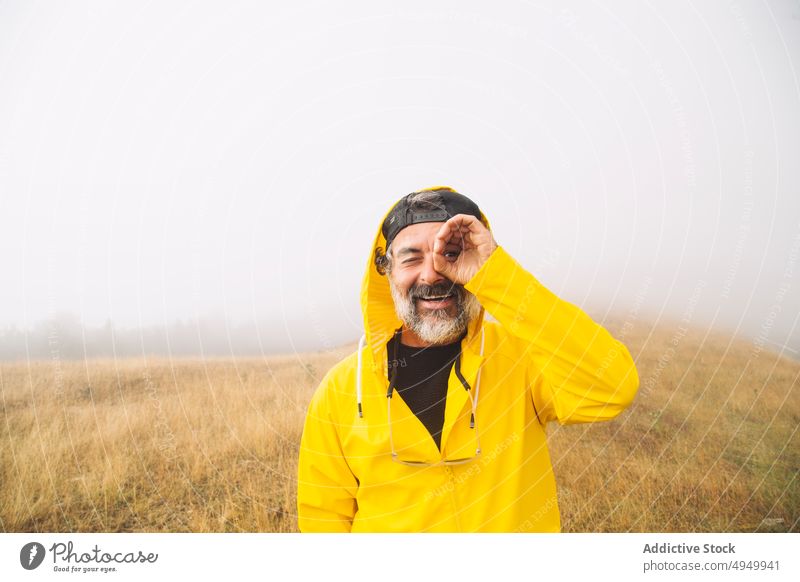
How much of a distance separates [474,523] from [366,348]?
31.2 inches

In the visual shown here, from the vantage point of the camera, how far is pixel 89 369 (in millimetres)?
2609

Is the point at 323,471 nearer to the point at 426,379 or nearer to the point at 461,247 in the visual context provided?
the point at 426,379

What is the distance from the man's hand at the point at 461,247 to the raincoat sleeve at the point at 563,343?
0.19 feet

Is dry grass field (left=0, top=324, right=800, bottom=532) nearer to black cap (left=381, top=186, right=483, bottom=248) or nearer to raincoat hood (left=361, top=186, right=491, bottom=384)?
raincoat hood (left=361, top=186, right=491, bottom=384)

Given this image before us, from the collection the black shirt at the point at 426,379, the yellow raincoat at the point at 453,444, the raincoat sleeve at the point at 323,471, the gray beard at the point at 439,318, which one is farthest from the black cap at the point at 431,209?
the raincoat sleeve at the point at 323,471

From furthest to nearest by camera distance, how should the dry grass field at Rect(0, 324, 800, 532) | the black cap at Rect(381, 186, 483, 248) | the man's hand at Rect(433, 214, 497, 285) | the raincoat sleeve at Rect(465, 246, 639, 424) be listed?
1. the dry grass field at Rect(0, 324, 800, 532)
2. the black cap at Rect(381, 186, 483, 248)
3. the man's hand at Rect(433, 214, 497, 285)
4. the raincoat sleeve at Rect(465, 246, 639, 424)

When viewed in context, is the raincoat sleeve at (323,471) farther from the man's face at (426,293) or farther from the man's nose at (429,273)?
the man's nose at (429,273)

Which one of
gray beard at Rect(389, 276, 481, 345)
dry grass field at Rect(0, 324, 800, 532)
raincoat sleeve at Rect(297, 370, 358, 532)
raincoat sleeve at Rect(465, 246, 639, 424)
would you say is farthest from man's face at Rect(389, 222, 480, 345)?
dry grass field at Rect(0, 324, 800, 532)

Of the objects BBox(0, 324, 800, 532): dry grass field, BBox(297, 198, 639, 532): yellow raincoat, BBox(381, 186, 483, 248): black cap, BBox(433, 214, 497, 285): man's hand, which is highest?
BBox(381, 186, 483, 248): black cap

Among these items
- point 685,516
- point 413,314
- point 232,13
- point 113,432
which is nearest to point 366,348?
point 413,314

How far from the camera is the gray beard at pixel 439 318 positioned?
195cm

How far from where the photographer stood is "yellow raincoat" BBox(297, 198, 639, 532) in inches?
71.2
